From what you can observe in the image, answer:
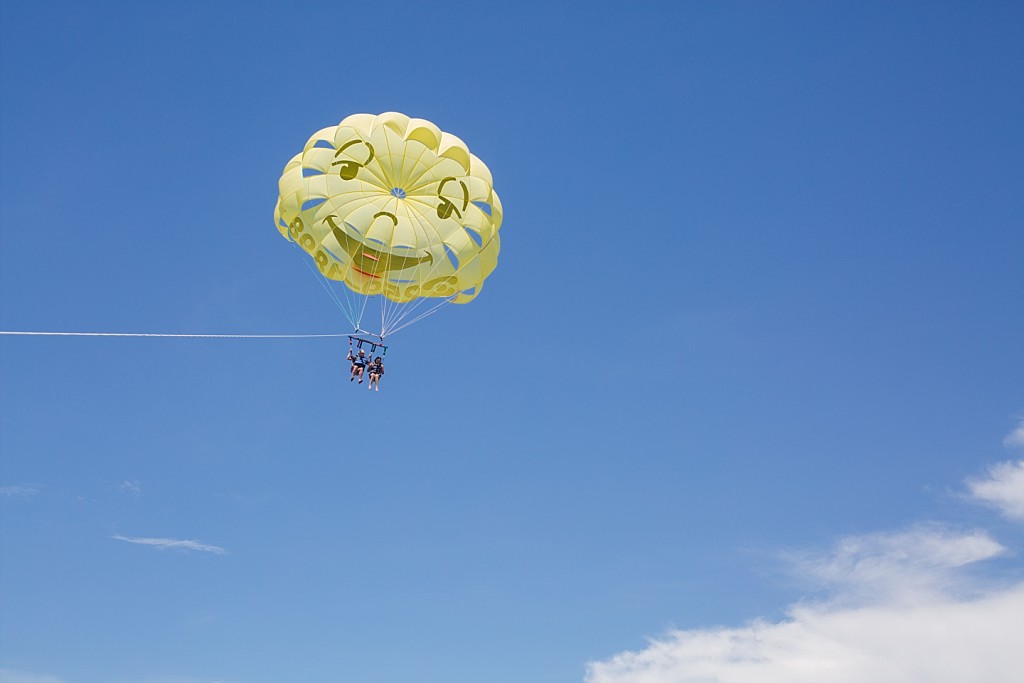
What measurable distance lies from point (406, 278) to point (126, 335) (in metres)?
12.7

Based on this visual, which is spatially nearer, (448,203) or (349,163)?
(349,163)

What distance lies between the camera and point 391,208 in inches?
1356

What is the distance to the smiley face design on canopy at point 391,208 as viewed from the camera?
110 feet

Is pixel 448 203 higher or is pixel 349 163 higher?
pixel 349 163

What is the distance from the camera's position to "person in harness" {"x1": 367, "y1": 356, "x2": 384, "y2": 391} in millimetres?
33031

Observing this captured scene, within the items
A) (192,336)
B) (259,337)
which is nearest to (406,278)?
(259,337)

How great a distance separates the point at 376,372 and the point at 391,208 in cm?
463

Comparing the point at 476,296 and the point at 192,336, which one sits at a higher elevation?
the point at 476,296

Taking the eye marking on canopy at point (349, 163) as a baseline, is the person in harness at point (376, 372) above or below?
below

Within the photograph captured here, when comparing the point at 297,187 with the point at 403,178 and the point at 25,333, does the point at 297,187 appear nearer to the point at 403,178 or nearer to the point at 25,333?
the point at 403,178

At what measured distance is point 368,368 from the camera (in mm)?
33031

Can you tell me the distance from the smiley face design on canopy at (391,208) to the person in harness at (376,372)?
9.76ft

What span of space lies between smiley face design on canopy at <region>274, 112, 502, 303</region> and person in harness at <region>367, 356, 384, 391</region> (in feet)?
9.76

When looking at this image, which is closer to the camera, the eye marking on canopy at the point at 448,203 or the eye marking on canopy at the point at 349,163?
the eye marking on canopy at the point at 349,163
